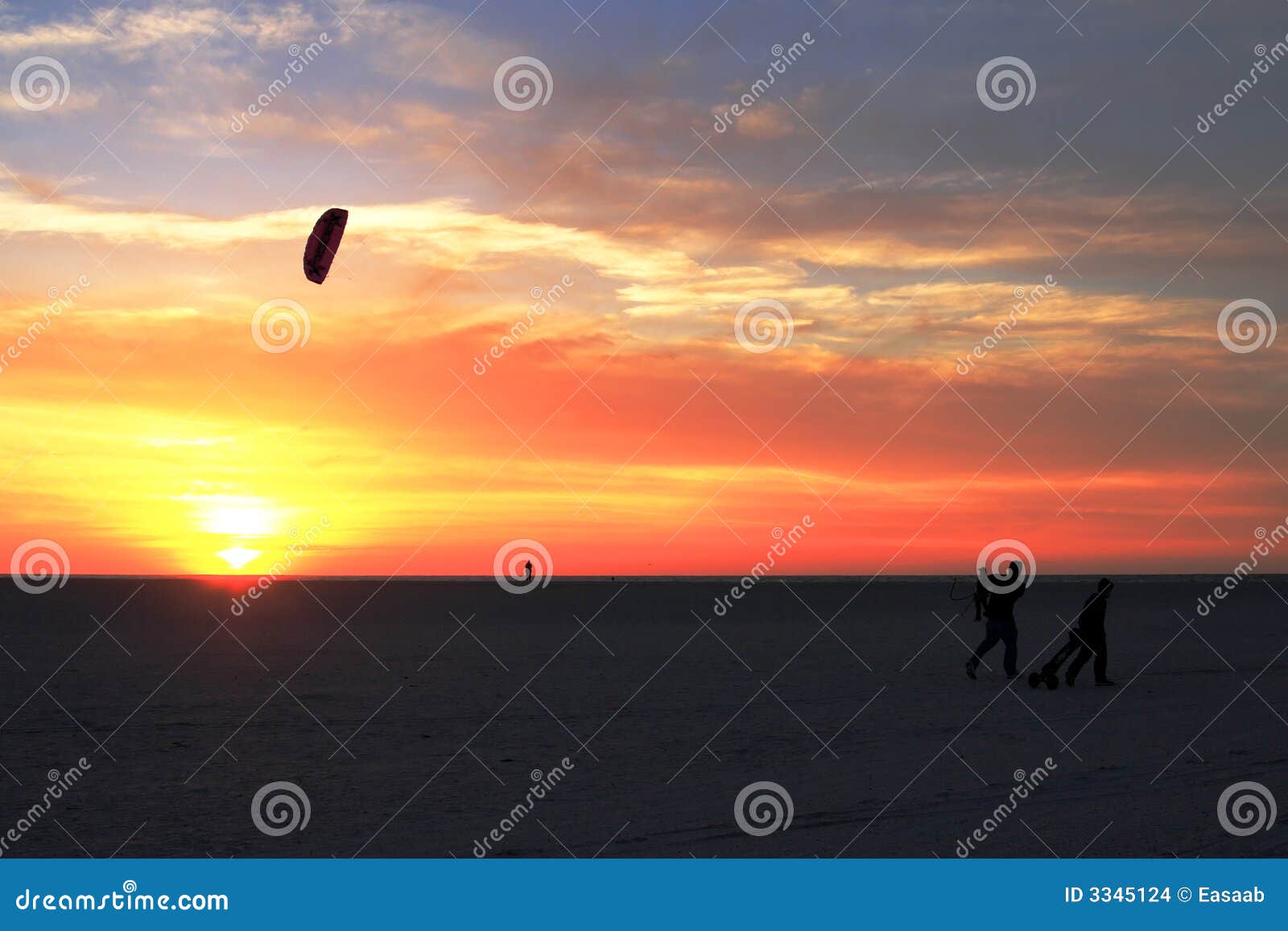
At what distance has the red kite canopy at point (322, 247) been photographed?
81.6ft

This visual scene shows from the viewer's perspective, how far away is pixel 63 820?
10.3 m

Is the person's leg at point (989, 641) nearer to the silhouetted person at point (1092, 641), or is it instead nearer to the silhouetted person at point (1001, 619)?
the silhouetted person at point (1001, 619)

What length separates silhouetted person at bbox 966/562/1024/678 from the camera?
1972 cm

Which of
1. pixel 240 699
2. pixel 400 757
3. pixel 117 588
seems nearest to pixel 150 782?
pixel 400 757

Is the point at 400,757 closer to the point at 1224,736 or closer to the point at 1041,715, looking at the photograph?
→ the point at 1041,715

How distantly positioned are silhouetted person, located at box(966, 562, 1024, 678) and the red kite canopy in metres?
14.2

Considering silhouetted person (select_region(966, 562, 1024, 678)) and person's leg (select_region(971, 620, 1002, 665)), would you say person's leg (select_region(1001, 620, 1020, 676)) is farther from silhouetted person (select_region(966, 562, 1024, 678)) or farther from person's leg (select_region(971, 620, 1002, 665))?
person's leg (select_region(971, 620, 1002, 665))

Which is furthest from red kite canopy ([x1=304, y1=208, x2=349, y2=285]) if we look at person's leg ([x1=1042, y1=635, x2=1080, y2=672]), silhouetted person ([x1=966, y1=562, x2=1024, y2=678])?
person's leg ([x1=1042, y1=635, x2=1080, y2=672])

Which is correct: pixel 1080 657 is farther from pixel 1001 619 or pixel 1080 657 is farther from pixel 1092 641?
pixel 1001 619

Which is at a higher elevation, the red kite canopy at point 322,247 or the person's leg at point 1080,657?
the red kite canopy at point 322,247

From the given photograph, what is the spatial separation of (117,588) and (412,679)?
5206 centimetres

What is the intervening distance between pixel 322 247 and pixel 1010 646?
15.5 m

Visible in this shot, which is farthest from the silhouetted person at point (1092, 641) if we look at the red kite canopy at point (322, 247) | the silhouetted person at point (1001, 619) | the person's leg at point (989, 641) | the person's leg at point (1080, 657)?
the red kite canopy at point (322, 247)

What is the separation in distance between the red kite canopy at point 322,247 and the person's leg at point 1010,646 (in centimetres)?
1469
